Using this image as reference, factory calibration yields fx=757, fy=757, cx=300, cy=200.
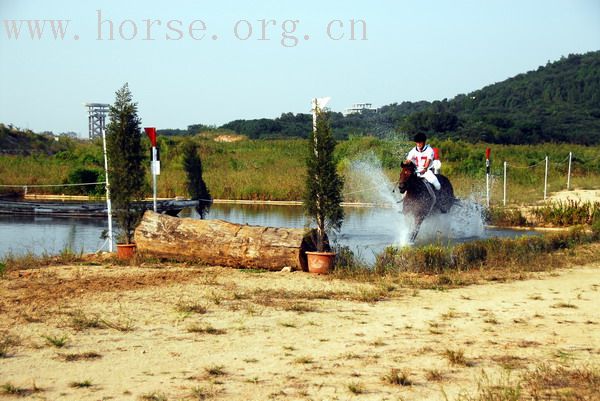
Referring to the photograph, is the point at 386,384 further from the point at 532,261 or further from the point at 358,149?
the point at 358,149

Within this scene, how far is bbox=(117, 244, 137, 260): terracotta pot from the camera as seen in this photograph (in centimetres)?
1247

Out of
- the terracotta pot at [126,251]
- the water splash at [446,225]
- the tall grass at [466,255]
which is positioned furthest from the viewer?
the water splash at [446,225]

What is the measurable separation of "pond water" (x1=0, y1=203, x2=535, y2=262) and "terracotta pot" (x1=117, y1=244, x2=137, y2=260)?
5.67 feet

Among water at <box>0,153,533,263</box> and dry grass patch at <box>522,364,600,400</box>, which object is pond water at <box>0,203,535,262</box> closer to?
water at <box>0,153,533,263</box>

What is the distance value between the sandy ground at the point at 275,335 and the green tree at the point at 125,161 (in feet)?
9.01

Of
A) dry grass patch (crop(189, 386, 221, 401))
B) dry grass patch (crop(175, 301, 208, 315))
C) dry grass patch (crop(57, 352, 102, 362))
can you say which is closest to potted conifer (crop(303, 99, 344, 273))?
dry grass patch (crop(175, 301, 208, 315))

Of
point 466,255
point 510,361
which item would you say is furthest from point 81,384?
point 466,255

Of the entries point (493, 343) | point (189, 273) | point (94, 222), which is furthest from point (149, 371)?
point (94, 222)

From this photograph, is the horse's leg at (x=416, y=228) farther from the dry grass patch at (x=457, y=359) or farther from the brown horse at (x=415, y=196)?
the dry grass patch at (x=457, y=359)

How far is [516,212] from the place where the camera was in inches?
761

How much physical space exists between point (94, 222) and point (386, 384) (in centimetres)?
1776

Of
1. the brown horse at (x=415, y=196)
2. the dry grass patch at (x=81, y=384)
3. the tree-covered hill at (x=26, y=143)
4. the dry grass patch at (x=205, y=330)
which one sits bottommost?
the dry grass patch at (x=81, y=384)

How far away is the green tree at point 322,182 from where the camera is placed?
37.2 feet

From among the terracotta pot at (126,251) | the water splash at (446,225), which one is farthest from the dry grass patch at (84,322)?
the water splash at (446,225)
